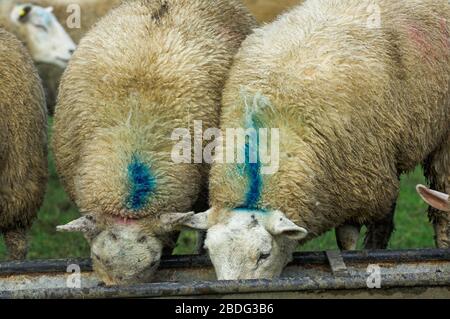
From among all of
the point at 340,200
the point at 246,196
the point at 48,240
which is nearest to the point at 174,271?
the point at 246,196

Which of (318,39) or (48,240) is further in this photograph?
(48,240)

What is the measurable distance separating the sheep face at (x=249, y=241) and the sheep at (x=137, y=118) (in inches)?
12.3

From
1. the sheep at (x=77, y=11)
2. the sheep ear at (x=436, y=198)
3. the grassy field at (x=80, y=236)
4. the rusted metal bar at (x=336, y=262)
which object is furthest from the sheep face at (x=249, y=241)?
the sheep at (x=77, y=11)

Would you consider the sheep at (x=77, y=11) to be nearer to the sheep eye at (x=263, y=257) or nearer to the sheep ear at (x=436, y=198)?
the sheep eye at (x=263, y=257)

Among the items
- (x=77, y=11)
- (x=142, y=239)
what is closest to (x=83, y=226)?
(x=142, y=239)

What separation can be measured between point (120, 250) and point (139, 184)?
0.42m

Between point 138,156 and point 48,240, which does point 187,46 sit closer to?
point 138,156

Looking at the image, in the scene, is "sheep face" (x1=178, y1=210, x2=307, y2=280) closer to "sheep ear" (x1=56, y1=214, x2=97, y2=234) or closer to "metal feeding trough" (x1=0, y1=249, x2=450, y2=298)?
"metal feeding trough" (x1=0, y1=249, x2=450, y2=298)

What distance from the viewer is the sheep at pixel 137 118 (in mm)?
6738

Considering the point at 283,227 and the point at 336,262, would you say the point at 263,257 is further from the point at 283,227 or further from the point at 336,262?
the point at 336,262

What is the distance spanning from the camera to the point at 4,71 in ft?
24.7

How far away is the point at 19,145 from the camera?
7562 mm

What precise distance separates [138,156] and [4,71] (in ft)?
4.35
